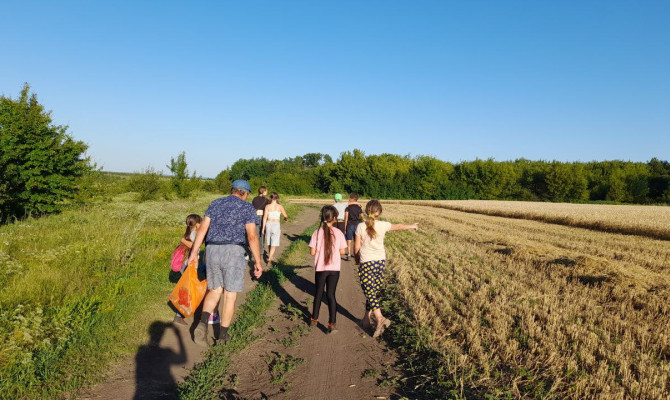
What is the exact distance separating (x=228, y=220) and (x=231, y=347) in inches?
66.0

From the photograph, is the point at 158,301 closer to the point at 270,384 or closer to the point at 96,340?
the point at 96,340

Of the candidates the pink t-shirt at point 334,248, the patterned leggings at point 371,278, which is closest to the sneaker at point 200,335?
the pink t-shirt at point 334,248

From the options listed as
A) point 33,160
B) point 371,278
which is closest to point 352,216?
point 371,278

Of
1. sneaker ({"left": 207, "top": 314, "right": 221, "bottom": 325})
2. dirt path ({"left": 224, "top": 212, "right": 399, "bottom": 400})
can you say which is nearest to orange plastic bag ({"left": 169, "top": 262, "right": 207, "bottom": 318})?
sneaker ({"left": 207, "top": 314, "right": 221, "bottom": 325})

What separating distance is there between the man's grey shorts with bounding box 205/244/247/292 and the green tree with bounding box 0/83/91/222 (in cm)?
1430

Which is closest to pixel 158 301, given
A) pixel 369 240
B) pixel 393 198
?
pixel 369 240

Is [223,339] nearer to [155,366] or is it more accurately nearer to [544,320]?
[155,366]

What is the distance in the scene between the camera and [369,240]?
19.3ft

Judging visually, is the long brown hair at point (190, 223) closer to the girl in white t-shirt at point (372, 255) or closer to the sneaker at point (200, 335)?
the sneaker at point (200, 335)

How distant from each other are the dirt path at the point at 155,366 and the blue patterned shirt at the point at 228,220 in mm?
1489

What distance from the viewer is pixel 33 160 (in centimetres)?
1627

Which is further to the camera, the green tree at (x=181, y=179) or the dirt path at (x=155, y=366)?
the green tree at (x=181, y=179)

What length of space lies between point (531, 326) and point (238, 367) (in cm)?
422

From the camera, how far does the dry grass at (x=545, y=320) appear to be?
13.2 feet
